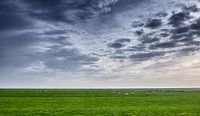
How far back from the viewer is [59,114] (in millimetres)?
26109

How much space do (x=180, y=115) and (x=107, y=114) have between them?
6.75 m

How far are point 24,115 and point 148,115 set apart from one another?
36.6ft

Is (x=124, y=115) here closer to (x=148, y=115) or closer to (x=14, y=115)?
(x=148, y=115)

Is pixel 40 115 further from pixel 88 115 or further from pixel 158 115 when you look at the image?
pixel 158 115

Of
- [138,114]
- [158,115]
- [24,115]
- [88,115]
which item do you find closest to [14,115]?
[24,115]

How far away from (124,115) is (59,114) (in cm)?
599

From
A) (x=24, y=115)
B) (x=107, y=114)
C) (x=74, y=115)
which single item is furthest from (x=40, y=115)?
(x=107, y=114)

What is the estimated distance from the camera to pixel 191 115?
26047 millimetres

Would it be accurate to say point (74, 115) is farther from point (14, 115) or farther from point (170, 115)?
point (170, 115)

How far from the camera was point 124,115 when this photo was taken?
25578 millimetres

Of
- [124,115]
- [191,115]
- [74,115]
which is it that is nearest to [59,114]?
[74,115]

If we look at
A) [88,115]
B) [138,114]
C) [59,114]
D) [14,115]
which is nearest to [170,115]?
[138,114]

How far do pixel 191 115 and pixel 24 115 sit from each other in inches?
599

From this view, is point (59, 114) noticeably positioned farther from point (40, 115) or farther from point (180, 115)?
point (180, 115)
